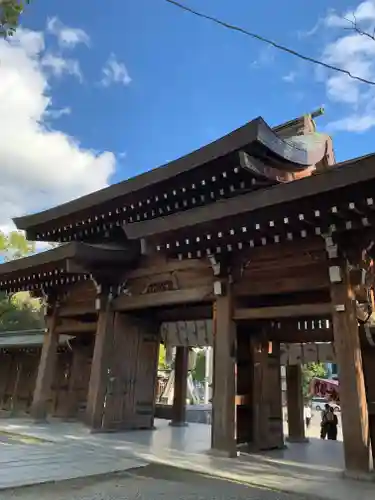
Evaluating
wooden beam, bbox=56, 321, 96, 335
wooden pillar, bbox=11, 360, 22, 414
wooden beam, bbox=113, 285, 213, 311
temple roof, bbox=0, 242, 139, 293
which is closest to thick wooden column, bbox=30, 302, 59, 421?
wooden beam, bbox=56, 321, 96, 335

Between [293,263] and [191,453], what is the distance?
3271mm

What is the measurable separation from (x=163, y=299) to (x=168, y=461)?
9.32 ft

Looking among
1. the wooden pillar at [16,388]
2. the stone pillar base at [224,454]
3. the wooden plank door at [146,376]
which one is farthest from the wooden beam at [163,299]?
the wooden pillar at [16,388]

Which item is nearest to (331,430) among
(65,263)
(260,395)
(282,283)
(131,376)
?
(260,395)

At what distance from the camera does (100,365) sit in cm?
819

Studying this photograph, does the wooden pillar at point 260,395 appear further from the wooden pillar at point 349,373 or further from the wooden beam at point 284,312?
the wooden pillar at point 349,373

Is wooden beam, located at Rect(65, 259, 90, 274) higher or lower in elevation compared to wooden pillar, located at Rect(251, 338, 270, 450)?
higher

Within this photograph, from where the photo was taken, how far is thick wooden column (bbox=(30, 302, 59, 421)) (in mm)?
9477

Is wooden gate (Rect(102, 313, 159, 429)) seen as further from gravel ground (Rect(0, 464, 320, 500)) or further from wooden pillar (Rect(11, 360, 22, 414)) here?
wooden pillar (Rect(11, 360, 22, 414))

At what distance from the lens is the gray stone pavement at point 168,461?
4.40 meters

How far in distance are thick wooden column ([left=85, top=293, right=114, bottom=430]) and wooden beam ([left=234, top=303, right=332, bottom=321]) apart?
318 centimetres

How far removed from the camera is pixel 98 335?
8.57m

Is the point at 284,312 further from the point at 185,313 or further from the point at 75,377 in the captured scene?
the point at 75,377

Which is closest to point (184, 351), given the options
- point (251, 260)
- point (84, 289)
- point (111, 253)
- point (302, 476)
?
point (84, 289)
